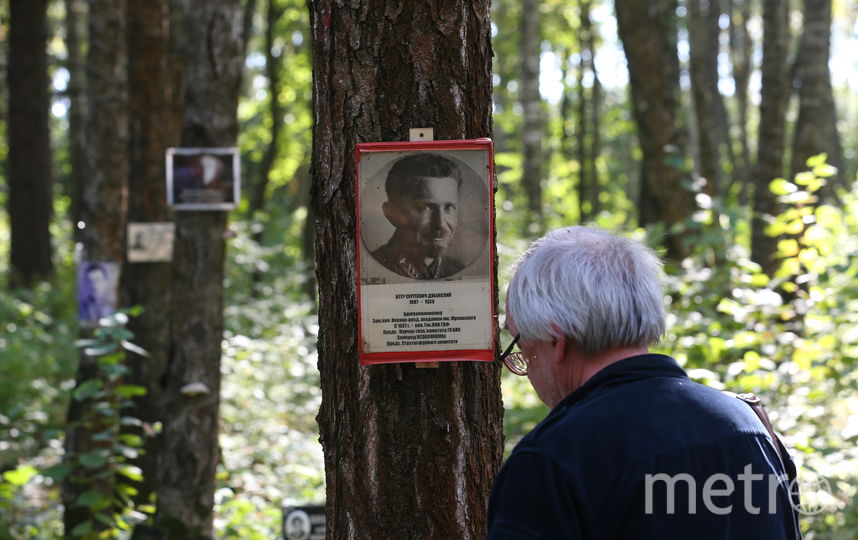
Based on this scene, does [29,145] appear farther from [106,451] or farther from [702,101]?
[106,451]

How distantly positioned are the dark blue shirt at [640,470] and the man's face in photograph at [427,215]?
584mm

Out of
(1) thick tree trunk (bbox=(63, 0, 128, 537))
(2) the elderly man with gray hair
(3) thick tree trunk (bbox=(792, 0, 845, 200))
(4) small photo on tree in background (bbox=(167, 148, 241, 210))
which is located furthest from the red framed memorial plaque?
(3) thick tree trunk (bbox=(792, 0, 845, 200))

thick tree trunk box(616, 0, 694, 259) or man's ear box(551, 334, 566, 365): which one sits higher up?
thick tree trunk box(616, 0, 694, 259)

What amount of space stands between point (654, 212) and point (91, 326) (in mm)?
5764

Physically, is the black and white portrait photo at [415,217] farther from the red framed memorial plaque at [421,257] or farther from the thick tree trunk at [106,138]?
the thick tree trunk at [106,138]

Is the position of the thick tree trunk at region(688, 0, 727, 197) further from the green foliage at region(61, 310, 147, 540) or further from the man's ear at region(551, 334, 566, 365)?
the man's ear at region(551, 334, 566, 365)

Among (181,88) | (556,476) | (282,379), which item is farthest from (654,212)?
(556,476)

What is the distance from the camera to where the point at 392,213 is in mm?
2451

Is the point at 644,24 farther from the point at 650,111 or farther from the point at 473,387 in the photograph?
the point at 473,387

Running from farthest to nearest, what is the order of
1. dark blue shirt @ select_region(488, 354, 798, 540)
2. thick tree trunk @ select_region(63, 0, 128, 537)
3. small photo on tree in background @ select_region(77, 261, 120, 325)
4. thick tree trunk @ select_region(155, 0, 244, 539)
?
thick tree trunk @ select_region(63, 0, 128, 537), small photo on tree in background @ select_region(77, 261, 120, 325), thick tree trunk @ select_region(155, 0, 244, 539), dark blue shirt @ select_region(488, 354, 798, 540)

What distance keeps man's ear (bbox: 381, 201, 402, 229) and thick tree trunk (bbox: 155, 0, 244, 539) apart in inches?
136

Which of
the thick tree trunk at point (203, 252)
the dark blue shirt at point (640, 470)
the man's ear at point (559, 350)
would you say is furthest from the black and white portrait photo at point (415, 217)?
the thick tree trunk at point (203, 252)

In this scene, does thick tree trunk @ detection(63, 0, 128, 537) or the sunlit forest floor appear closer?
the sunlit forest floor

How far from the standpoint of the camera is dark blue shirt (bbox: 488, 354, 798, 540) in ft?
6.19
